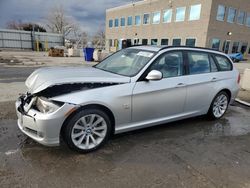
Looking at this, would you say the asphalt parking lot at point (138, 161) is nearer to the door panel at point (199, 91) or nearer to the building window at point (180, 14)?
the door panel at point (199, 91)

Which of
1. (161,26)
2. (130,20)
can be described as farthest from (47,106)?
(130,20)

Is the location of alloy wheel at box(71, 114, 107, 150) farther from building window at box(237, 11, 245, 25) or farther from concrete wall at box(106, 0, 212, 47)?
building window at box(237, 11, 245, 25)

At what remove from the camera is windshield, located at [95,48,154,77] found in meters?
3.71

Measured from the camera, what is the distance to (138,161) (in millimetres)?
3090

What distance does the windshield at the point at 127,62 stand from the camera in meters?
3.71

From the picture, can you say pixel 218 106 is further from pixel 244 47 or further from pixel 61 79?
pixel 244 47

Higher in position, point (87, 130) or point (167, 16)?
point (167, 16)

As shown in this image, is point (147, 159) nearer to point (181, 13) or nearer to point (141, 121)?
point (141, 121)

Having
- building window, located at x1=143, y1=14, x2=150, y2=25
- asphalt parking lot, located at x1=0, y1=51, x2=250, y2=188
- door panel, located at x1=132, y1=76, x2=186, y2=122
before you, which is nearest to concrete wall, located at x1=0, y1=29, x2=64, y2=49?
building window, located at x1=143, y1=14, x2=150, y2=25

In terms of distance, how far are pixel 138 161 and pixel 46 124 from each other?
1.39 metres

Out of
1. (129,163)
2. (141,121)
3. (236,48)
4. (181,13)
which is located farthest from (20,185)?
(236,48)

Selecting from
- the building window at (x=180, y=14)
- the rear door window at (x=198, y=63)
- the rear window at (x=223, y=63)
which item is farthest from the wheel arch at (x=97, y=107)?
the building window at (x=180, y=14)

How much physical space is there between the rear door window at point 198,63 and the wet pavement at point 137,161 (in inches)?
49.4

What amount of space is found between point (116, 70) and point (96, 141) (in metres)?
1.36
